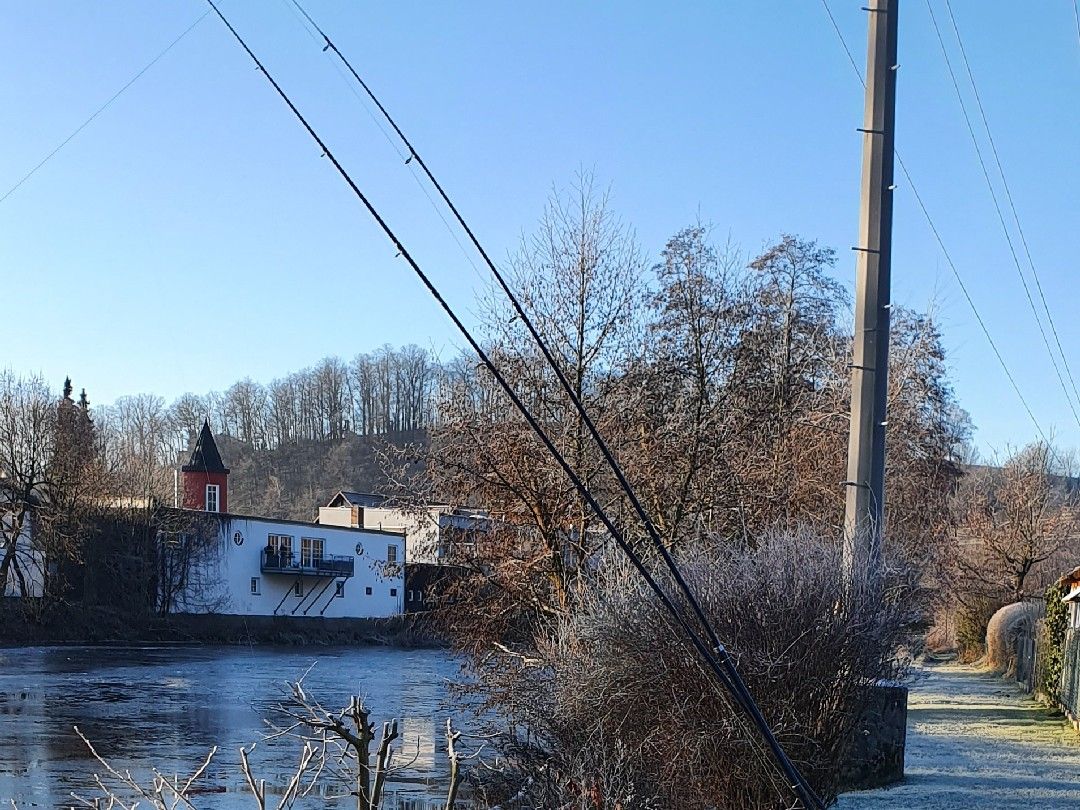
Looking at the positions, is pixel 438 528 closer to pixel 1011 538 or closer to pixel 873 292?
pixel 873 292

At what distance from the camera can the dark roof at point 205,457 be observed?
7550 cm

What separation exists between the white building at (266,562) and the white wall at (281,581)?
0.05 metres

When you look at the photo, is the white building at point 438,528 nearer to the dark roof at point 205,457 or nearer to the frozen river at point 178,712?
the frozen river at point 178,712

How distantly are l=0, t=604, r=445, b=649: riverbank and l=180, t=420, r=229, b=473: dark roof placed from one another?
44.5ft

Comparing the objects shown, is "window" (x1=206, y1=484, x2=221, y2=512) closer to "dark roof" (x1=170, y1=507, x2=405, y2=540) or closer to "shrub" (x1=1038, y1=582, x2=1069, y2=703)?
"dark roof" (x1=170, y1=507, x2=405, y2=540)

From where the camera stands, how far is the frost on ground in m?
10.8

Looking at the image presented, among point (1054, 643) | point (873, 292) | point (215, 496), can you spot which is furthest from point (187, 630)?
point (873, 292)

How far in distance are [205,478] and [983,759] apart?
6636cm

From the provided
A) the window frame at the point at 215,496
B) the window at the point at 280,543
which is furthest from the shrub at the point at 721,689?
the window frame at the point at 215,496

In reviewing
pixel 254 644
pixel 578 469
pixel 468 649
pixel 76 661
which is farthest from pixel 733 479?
pixel 254 644

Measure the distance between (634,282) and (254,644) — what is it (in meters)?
42.4

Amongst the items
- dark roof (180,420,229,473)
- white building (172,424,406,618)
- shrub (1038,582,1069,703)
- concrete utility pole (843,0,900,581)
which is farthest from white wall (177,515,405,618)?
concrete utility pole (843,0,900,581)

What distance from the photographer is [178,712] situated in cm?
2377

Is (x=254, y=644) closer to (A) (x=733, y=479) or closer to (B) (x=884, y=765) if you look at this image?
(A) (x=733, y=479)
